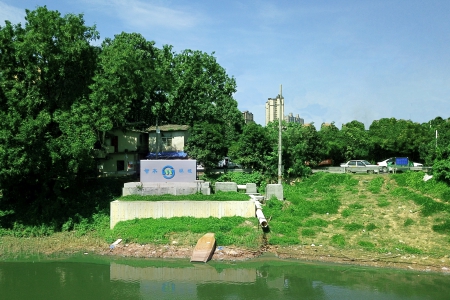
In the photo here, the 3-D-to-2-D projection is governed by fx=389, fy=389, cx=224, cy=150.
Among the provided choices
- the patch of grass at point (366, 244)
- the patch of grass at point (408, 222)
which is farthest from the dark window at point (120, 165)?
the patch of grass at point (408, 222)

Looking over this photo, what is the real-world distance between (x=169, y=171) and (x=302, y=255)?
10016mm

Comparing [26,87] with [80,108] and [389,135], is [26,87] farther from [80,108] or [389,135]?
[389,135]

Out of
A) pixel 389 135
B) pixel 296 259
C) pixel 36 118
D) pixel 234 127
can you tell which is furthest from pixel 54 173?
pixel 389 135

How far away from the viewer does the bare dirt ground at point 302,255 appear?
17.9 metres

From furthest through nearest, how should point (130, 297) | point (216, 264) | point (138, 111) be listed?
point (138, 111) < point (216, 264) < point (130, 297)

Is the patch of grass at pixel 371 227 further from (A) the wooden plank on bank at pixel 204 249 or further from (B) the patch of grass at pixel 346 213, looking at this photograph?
(A) the wooden plank on bank at pixel 204 249

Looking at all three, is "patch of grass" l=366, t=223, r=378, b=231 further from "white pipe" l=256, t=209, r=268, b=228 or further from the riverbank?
"white pipe" l=256, t=209, r=268, b=228

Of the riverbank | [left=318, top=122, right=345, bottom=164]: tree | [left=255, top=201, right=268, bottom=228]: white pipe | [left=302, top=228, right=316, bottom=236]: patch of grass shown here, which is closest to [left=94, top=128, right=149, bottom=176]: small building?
the riverbank

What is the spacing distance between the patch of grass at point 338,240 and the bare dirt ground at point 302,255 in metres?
0.71

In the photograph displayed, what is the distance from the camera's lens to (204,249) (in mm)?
18969

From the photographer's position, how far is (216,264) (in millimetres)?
18500

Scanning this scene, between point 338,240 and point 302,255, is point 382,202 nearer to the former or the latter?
point 338,240

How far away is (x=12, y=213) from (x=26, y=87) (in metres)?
7.76

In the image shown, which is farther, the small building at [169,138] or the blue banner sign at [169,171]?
the small building at [169,138]
